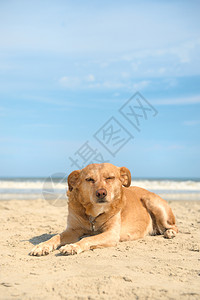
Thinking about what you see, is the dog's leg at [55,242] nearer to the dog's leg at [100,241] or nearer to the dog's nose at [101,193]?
the dog's leg at [100,241]

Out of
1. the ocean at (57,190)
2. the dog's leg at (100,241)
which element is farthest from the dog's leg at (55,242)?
the ocean at (57,190)

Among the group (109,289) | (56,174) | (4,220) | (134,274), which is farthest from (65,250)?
(56,174)

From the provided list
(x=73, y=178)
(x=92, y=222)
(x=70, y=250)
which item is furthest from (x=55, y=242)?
(x=73, y=178)

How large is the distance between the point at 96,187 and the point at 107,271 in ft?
4.29

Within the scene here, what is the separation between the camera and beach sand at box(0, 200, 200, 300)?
2871 millimetres

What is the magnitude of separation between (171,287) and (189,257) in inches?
56.7

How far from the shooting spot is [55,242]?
472 cm

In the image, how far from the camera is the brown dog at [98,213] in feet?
14.9

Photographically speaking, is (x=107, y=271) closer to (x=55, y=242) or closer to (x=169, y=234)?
(x=55, y=242)

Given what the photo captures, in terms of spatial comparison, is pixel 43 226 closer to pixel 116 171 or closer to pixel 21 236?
pixel 21 236

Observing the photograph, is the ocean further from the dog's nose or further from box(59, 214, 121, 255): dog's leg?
the dog's nose

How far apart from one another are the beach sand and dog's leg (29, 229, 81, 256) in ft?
0.39

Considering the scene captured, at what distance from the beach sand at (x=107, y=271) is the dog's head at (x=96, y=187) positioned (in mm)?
628

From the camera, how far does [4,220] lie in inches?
282
